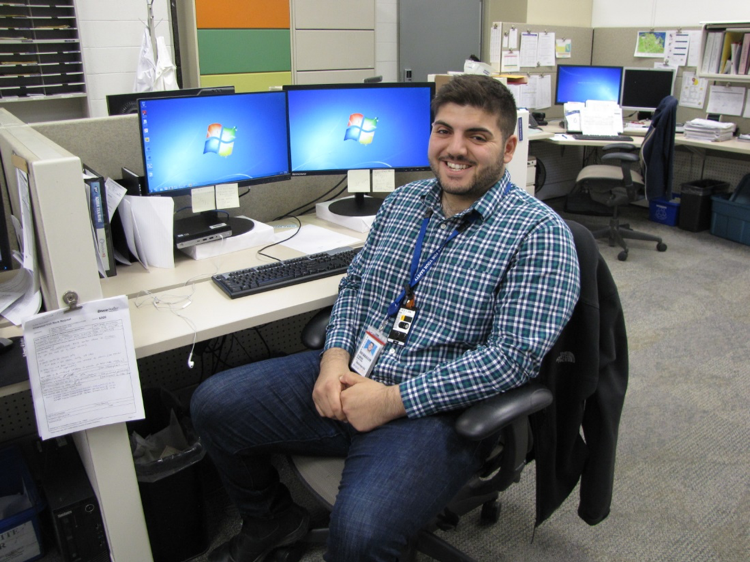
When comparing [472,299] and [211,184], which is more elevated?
[211,184]

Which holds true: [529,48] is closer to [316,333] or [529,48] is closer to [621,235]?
[621,235]

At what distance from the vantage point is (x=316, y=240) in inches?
77.2

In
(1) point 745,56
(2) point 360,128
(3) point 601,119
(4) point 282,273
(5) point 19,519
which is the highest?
(1) point 745,56

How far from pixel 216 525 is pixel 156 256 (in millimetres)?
757

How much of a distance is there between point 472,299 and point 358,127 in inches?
37.8

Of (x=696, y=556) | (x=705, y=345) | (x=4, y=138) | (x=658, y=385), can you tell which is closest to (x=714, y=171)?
(x=705, y=345)

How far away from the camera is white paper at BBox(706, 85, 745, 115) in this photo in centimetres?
402

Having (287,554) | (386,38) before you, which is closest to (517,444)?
(287,554)

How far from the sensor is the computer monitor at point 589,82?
440 cm

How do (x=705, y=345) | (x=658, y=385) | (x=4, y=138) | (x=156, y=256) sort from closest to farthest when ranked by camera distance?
(x=4, y=138) < (x=156, y=256) < (x=658, y=385) < (x=705, y=345)

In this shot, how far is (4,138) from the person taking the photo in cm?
142

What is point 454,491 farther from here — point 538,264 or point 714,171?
point 714,171

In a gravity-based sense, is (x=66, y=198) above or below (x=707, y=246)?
above

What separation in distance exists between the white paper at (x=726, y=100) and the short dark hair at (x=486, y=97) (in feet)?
11.1
